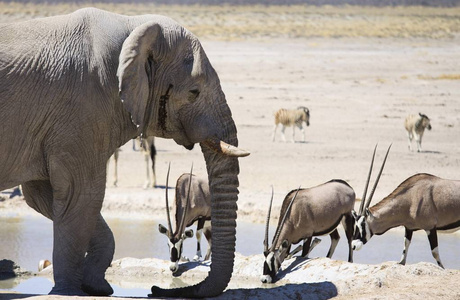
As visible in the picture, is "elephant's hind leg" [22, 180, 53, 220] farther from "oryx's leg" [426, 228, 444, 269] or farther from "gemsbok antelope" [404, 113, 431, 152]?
"gemsbok antelope" [404, 113, 431, 152]

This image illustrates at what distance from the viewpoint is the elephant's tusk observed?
6766 millimetres

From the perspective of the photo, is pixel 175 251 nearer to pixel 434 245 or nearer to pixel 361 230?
pixel 361 230

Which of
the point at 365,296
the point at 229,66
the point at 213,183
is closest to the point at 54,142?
the point at 213,183

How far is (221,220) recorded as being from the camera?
6.96m

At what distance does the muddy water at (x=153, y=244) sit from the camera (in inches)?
437

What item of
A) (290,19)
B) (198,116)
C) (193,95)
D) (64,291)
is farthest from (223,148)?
(290,19)

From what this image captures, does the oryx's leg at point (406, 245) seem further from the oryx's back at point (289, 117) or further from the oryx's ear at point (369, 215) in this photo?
the oryx's back at point (289, 117)

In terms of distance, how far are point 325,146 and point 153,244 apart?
8.42 m

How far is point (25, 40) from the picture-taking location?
6734 millimetres

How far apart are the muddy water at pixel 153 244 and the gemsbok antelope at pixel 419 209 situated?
373 millimetres

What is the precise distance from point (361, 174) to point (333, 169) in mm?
652

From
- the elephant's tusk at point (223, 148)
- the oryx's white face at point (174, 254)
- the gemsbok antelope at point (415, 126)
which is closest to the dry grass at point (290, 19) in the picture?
the gemsbok antelope at point (415, 126)

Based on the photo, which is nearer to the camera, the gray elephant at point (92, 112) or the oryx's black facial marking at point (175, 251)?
the gray elephant at point (92, 112)

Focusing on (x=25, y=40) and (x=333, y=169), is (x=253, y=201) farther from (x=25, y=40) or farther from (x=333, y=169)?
(x=25, y=40)
